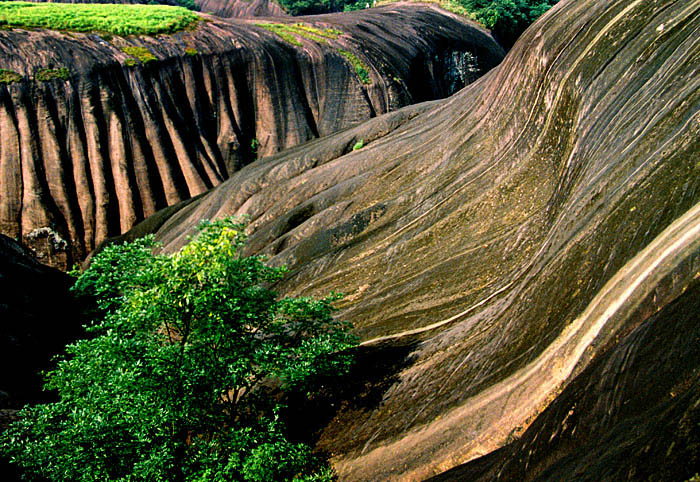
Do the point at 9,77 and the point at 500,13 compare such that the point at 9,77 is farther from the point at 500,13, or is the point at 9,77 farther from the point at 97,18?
the point at 500,13

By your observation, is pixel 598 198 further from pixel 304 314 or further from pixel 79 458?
pixel 79 458

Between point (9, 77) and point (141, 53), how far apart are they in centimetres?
→ 528

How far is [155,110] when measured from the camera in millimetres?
26297

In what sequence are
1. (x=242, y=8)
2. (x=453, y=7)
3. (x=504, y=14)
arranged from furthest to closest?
(x=242, y=8)
(x=504, y=14)
(x=453, y=7)

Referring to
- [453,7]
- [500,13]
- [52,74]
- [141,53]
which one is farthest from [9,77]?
[500,13]

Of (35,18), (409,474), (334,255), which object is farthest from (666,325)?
(35,18)

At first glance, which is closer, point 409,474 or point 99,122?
point 409,474

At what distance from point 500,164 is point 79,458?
326 inches

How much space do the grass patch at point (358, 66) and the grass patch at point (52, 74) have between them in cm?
1257

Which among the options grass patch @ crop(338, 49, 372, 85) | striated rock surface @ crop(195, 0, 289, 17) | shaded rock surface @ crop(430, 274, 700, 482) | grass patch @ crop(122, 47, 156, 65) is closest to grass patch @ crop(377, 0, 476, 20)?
grass patch @ crop(338, 49, 372, 85)

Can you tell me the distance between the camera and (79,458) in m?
6.93

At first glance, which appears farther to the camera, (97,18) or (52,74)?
(97,18)

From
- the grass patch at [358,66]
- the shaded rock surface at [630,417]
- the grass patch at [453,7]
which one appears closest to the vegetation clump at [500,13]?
the grass patch at [453,7]

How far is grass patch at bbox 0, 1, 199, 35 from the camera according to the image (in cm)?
2583
